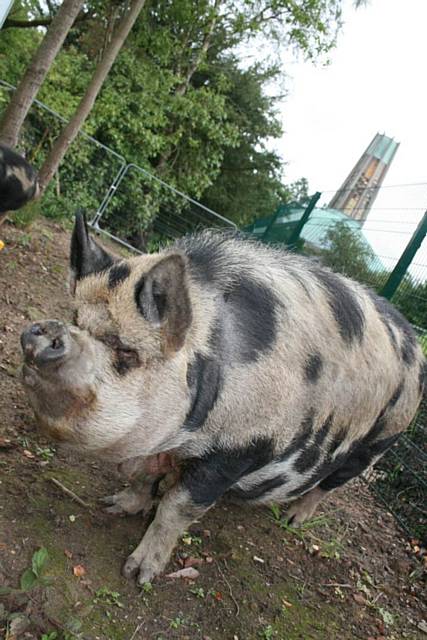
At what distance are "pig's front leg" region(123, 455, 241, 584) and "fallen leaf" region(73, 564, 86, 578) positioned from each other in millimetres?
221

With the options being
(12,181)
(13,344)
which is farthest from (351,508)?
(12,181)

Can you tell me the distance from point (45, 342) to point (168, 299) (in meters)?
0.49

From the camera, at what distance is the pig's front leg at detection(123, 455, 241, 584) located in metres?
2.74

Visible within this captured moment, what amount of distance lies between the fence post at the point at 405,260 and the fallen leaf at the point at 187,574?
13.6 ft

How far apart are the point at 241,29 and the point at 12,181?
14055mm

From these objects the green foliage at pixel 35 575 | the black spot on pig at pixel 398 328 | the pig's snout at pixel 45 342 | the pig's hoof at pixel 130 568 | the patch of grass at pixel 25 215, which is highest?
the black spot on pig at pixel 398 328

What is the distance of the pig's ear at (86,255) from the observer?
2.37 meters

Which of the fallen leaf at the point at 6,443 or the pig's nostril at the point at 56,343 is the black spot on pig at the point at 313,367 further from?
the fallen leaf at the point at 6,443

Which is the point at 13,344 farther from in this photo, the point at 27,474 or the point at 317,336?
the point at 317,336

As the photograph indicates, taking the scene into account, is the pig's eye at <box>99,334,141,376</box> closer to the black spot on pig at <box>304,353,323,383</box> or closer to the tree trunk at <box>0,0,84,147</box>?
the black spot on pig at <box>304,353,323,383</box>

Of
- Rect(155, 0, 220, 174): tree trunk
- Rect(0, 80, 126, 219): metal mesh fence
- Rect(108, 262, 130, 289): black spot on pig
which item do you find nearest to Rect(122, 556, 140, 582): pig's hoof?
Rect(108, 262, 130, 289): black spot on pig

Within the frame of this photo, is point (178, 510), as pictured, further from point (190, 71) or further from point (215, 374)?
point (190, 71)

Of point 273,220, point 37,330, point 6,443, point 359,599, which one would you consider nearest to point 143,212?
point 273,220

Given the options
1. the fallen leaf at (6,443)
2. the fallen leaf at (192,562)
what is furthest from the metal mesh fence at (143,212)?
the fallen leaf at (192,562)
